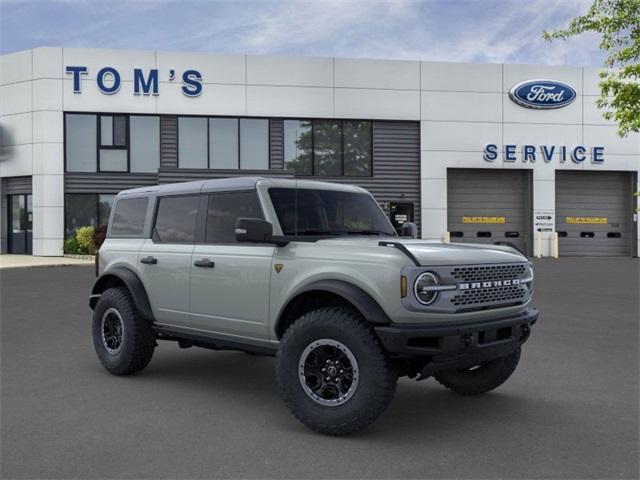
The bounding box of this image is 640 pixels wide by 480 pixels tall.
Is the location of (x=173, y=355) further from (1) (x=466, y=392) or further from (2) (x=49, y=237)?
(2) (x=49, y=237)

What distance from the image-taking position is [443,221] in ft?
96.4

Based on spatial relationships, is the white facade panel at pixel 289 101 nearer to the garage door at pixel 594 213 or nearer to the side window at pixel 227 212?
the garage door at pixel 594 213

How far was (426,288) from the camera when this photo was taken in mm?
4285

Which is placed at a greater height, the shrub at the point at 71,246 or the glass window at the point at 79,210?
the glass window at the point at 79,210

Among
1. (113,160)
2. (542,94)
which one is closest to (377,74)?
(542,94)

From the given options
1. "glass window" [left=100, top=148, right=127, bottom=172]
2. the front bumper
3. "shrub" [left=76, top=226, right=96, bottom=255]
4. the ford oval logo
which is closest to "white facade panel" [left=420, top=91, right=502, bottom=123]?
the ford oval logo

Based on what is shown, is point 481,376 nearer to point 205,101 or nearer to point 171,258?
point 171,258

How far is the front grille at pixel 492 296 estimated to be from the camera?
4.51m

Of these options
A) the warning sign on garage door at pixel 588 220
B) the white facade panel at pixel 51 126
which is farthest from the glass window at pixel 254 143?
the warning sign on garage door at pixel 588 220

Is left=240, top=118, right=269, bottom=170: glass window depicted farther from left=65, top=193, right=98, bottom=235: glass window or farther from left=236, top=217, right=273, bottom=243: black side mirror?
left=236, top=217, right=273, bottom=243: black side mirror

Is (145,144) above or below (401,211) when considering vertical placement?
above

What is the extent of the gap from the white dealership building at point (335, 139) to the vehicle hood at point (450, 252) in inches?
867

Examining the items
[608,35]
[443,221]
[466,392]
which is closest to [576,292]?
[608,35]

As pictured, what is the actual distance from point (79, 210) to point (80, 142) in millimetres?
2935
